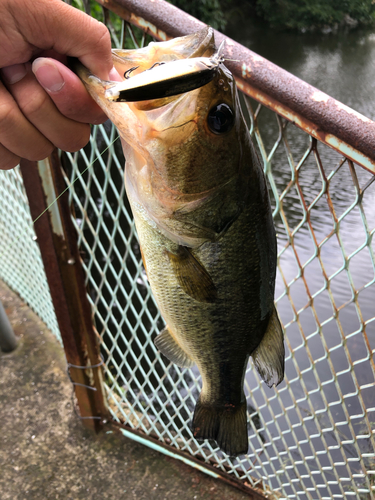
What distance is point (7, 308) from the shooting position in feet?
12.2

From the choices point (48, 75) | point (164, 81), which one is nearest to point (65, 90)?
point (48, 75)

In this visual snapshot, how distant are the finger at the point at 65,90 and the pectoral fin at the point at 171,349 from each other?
0.73 meters

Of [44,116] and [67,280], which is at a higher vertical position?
[44,116]

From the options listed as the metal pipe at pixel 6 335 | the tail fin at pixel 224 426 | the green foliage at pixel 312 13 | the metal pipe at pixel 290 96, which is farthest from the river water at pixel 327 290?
the metal pipe at pixel 6 335

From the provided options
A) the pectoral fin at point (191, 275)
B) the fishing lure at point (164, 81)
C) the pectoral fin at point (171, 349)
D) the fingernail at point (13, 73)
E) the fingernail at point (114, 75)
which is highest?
the fishing lure at point (164, 81)

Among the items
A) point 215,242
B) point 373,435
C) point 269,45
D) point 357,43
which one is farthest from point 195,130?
point 269,45

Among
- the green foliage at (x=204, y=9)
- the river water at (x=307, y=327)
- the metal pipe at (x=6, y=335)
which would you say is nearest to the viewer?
the river water at (x=307, y=327)

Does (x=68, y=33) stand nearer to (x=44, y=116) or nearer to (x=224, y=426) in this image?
(x=44, y=116)

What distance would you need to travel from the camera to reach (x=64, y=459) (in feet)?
8.39

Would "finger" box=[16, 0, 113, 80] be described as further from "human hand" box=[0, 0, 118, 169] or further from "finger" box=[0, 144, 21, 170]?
"finger" box=[0, 144, 21, 170]

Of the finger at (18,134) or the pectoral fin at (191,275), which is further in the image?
the pectoral fin at (191,275)

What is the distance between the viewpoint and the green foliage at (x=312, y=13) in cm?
1005

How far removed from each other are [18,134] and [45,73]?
0.63 ft

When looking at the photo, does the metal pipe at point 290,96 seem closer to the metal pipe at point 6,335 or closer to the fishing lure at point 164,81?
the fishing lure at point 164,81
